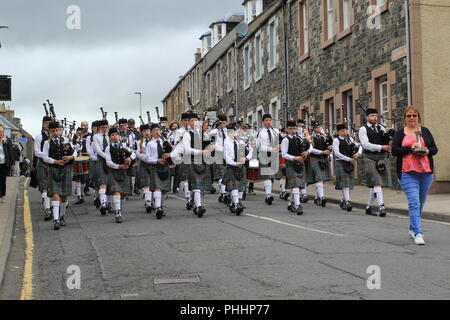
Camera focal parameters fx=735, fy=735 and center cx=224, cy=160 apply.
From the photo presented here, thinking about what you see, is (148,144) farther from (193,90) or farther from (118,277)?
(193,90)

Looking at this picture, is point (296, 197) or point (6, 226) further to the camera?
point (296, 197)

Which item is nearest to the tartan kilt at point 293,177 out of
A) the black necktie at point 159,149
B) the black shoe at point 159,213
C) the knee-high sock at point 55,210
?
the black necktie at point 159,149

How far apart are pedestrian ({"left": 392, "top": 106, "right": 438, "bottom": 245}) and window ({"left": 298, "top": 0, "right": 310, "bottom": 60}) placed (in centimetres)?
1831

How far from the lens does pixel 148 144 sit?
14672mm

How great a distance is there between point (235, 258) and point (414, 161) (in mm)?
3136

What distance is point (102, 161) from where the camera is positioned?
46.7 ft

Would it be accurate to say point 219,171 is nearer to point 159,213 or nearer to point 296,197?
point 296,197

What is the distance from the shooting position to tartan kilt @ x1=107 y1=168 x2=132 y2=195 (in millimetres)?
13805

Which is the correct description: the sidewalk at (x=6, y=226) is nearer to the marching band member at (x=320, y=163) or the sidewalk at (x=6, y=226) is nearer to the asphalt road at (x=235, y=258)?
the asphalt road at (x=235, y=258)

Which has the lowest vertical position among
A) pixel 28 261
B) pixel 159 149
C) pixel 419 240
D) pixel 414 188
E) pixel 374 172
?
pixel 28 261

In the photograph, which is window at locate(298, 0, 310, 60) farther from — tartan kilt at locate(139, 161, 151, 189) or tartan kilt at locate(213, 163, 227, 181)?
tartan kilt at locate(139, 161, 151, 189)

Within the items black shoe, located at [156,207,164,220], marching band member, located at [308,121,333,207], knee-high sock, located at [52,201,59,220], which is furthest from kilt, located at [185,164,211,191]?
marching band member, located at [308,121,333,207]

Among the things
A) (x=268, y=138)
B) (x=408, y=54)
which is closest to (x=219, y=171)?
(x=268, y=138)

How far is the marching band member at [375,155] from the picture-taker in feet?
47.5
